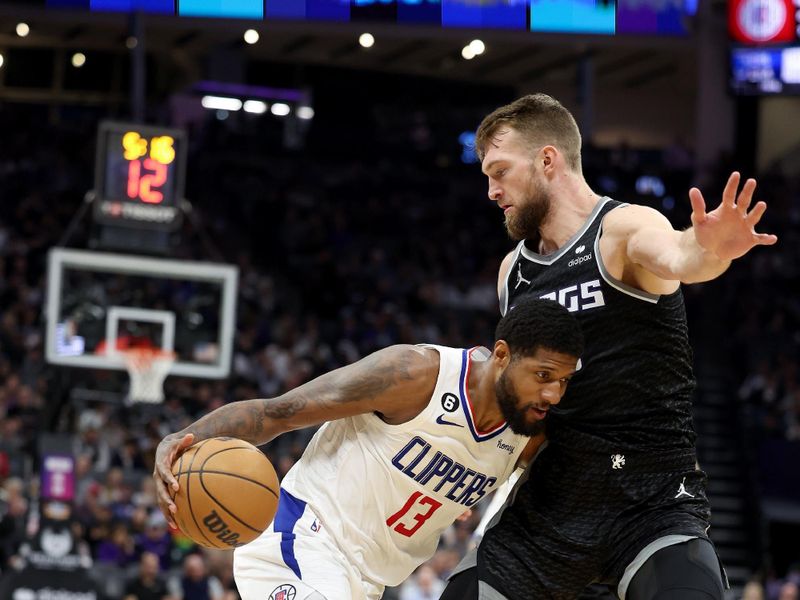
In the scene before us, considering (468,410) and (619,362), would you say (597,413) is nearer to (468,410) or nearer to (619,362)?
(619,362)

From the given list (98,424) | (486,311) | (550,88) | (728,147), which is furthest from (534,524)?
(550,88)

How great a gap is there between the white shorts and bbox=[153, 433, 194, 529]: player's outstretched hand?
405 mm

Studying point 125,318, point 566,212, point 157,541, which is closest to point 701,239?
point 566,212

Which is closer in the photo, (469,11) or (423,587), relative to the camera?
(423,587)

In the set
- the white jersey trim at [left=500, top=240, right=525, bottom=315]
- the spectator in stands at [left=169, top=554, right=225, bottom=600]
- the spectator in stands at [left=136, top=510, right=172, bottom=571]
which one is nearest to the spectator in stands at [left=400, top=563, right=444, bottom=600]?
the spectator in stands at [left=169, top=554, right=225, bottom=600]

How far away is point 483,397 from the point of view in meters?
4.24

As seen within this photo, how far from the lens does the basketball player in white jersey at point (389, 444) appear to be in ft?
13.4

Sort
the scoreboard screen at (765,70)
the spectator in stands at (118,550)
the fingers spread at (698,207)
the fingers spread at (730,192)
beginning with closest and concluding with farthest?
the fingers spread at (730,192), the fingers spread at (698,207), the spectator in stands at (118,550), the scoreboard screen at (765,70)

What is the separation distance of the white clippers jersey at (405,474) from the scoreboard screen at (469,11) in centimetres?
1464

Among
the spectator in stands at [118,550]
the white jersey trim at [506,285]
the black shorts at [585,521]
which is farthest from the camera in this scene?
the spectator in stands at [118,550]

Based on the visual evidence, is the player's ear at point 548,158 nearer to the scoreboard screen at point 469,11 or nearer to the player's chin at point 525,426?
the player's chin at point 525,426

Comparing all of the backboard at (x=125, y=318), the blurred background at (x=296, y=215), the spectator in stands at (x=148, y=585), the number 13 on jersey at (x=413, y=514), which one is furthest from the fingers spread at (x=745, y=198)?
the backboard at (x=125, y=318)

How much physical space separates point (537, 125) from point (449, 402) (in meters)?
0.98

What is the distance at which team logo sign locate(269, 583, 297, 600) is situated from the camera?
4.18 m
